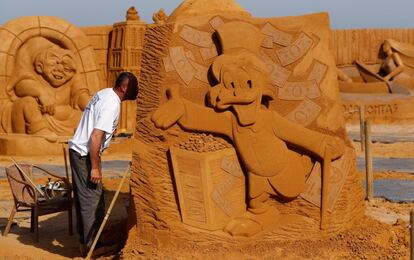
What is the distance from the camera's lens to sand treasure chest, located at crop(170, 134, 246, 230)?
4891 millimetres

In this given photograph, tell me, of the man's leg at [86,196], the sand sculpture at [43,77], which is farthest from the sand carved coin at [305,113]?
the sand sculpture at [43,77]

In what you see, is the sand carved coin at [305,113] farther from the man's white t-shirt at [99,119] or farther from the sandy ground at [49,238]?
the sandy ground at [49,238]

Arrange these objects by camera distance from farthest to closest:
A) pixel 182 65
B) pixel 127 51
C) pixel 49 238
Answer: pixel 127 51, pixel 49 238, pixel 182 65

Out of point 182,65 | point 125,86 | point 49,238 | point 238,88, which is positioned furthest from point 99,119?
point 49,238

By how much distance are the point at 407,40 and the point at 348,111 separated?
5.00 m

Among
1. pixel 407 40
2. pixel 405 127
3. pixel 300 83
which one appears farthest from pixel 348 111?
pixel 300 83

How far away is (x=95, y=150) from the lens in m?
4.91

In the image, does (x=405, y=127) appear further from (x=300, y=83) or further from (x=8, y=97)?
(x=300, y=83)

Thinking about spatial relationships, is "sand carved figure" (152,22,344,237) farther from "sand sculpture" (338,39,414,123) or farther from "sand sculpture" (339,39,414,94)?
"sand sculpture" (339,39,414,94)

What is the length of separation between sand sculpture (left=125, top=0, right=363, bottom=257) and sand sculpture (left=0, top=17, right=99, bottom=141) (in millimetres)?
7462

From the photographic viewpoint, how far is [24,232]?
6.11m

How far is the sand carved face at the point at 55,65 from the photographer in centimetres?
1277

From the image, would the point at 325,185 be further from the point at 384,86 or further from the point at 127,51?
the point at 384,86

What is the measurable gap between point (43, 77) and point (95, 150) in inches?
330
